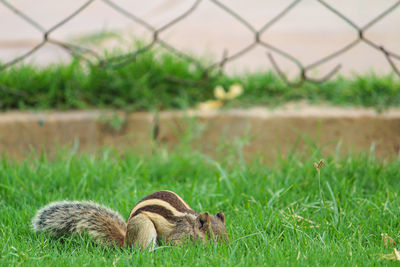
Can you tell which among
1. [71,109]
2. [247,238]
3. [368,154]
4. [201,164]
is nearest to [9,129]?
[71,109]

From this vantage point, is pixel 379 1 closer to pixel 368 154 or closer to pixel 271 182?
pixel 368 154

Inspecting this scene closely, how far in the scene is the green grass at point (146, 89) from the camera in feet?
11.4

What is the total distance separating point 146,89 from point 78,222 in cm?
152

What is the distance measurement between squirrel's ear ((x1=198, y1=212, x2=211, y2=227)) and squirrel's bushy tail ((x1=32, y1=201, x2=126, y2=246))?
341 mm

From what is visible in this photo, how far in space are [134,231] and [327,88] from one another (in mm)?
2178

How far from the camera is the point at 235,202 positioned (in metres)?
2.48

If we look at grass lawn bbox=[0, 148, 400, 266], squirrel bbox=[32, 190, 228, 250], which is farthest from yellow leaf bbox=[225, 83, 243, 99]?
squirrel bbox=[32, 190, 228, 250]

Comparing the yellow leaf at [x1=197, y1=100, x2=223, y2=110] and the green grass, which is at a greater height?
the green grass

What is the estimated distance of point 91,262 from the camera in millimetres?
1828

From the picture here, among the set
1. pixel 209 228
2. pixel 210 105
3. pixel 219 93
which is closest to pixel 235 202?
pixel 209 228

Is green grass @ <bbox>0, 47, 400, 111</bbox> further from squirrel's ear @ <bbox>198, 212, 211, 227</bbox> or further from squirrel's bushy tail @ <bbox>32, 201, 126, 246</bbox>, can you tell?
squirrel's ear @ <bbox>198, 212, 211, 227</bbox>

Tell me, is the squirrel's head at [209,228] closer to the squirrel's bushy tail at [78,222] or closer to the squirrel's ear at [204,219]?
the squirrel's ear at [204,219]

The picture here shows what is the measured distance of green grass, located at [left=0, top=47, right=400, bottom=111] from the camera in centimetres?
348

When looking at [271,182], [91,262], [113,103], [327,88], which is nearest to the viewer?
[91,262]
